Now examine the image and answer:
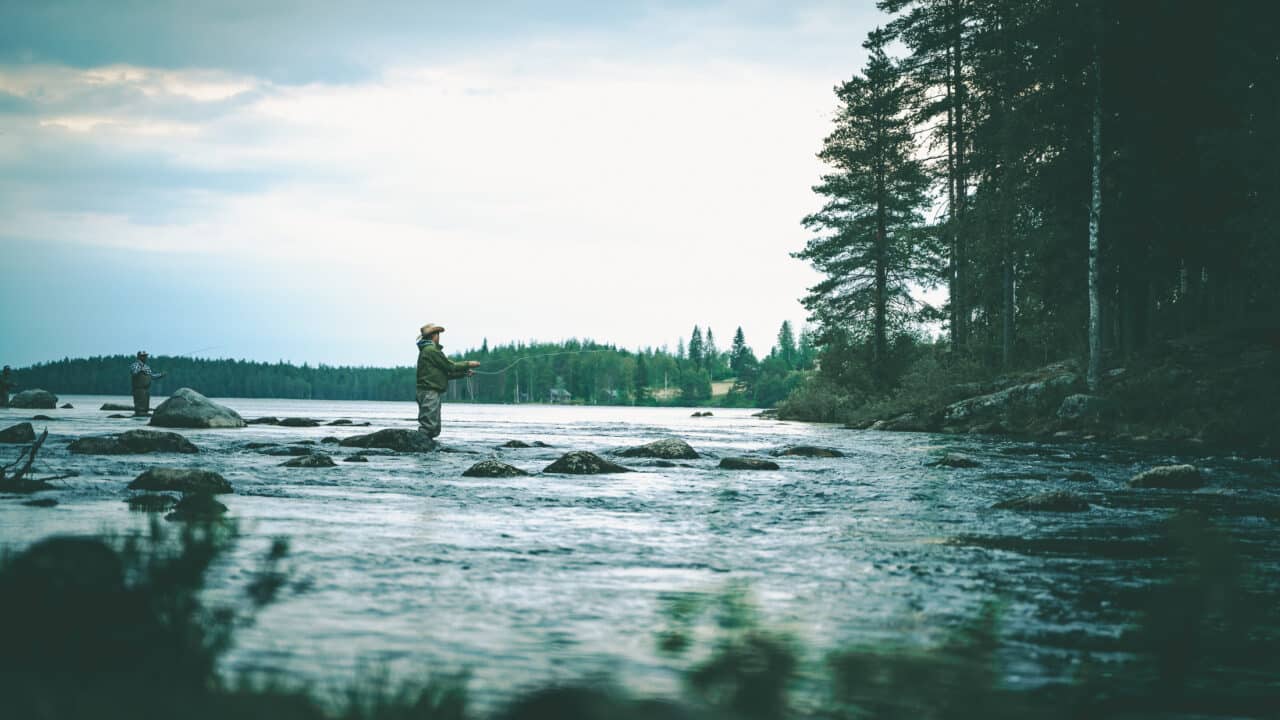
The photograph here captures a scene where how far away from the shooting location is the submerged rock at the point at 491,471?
44.8 ft

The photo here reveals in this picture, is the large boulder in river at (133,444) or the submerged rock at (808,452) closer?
the large boulder in river at (133,444)

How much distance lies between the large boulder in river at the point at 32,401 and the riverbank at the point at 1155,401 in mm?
48309

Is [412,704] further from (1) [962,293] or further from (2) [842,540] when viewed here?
(1) [962,293]

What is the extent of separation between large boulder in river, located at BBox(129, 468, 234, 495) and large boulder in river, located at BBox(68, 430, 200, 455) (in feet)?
21.3

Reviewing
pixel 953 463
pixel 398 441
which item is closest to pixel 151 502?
pixel 398 441

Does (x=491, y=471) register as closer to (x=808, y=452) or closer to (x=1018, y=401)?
(x=808, y=452)

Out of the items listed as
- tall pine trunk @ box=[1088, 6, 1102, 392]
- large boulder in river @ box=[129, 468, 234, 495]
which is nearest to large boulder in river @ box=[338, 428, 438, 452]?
large boulder in river @ box=[129, 468, 234, 495]

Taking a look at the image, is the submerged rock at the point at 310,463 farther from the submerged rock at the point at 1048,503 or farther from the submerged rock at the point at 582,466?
the submerged rock at the point at 1048,503

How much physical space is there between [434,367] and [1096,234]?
18847 mm

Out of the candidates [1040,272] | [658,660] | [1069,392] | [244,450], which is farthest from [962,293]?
[658,660]

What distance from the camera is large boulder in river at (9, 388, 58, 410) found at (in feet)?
168

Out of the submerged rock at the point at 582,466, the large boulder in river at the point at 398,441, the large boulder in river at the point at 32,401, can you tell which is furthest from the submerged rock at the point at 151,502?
the large boulder in river at the point at 32,401

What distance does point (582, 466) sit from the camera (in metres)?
14.8

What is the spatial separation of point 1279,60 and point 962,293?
14.5m
